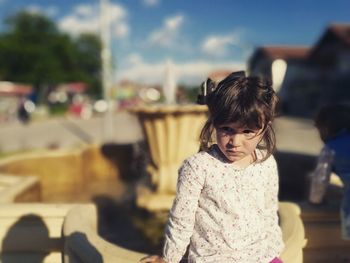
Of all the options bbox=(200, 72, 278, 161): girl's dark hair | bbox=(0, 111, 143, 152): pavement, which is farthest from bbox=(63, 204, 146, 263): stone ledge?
bbox=(0, 111, 143, 152): pavement

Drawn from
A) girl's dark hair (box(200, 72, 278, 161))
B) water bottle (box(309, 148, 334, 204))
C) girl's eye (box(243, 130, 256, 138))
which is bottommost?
water bottle (box(309, 148, 334, 204))

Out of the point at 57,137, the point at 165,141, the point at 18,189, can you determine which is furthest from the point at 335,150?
the point at 57,137

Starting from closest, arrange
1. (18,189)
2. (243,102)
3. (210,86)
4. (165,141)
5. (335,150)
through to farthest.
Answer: (243,102) < (210,86) < (335,150) < (18,189) < (165,141)

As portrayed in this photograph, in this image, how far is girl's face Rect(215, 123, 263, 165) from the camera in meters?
1.54

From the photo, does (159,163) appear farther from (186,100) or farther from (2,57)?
(2,57)

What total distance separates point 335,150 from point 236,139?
1217 millimetres

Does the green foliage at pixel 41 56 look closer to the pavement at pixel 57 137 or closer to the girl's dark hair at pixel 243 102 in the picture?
the pavement at pixel 57 137

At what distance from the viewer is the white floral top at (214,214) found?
1550mm

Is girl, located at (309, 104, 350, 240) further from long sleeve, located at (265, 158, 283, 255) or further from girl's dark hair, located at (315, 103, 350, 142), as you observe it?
long sleeve, located at (265, 158, 283, 255)

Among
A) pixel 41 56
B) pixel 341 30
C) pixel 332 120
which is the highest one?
pixel 341 30

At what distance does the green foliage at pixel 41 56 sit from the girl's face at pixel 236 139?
5816 centimetres

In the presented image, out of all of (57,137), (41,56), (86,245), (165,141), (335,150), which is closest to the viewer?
(86,245)

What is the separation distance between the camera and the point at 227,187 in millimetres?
1583

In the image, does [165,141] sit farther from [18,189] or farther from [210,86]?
[210,86]
